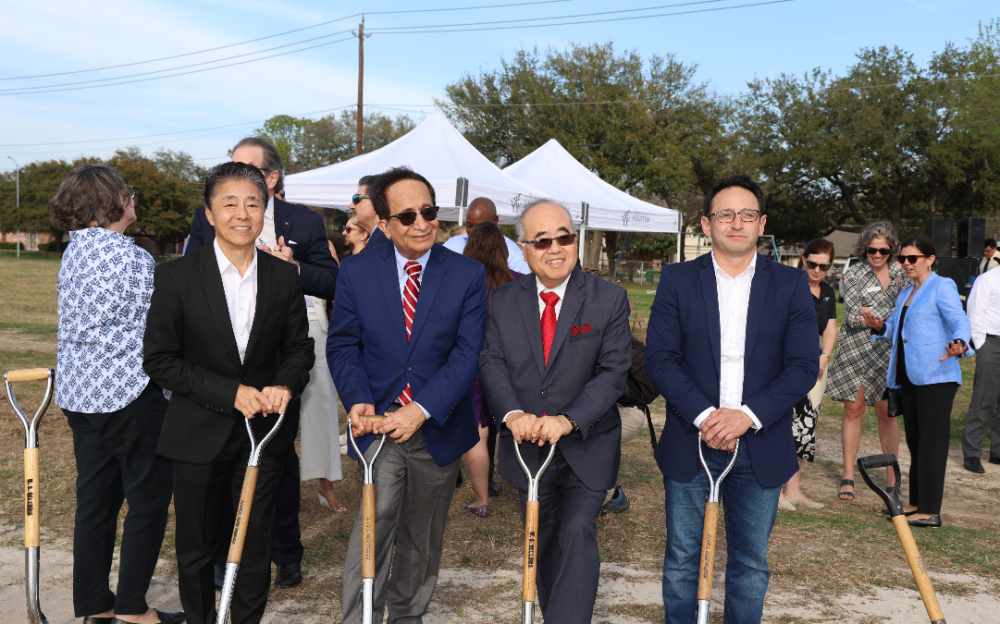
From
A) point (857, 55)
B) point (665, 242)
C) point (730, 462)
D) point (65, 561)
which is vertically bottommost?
point (65, 561)

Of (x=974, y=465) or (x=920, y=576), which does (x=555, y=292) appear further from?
(x=974, y=465)

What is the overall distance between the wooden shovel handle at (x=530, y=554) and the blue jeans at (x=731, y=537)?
73 cm

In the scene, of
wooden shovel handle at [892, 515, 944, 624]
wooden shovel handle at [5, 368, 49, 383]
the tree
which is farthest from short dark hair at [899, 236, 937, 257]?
the tree

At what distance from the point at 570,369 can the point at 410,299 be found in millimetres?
782

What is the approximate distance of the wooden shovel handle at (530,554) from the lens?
106 inches

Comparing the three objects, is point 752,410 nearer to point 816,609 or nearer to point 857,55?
point 816,609

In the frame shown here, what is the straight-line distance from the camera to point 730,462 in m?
2.91

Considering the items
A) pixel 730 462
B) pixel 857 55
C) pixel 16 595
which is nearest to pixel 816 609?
pixel 730 462

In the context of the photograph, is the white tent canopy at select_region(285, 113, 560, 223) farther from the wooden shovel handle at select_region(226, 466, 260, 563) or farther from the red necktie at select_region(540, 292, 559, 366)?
the wooden shovel handle at select_region(226, 466, 260, 563)

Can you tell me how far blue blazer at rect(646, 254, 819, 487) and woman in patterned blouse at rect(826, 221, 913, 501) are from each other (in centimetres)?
317

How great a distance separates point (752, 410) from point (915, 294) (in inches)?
136

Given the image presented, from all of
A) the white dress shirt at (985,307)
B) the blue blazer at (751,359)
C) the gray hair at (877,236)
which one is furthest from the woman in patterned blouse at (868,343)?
the blue blazer at (751,359)

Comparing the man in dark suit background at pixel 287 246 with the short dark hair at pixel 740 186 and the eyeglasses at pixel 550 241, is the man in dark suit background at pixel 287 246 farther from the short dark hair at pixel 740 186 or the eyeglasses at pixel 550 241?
the short dark hair at pixel 740 186

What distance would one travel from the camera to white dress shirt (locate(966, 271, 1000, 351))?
7.23 meters
